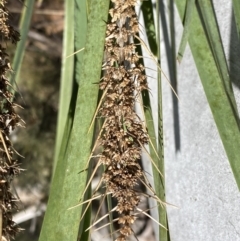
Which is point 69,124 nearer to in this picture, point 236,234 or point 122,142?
point 122,142

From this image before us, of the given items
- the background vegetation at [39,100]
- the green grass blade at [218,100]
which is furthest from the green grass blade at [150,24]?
the background vegetation at [39,100]

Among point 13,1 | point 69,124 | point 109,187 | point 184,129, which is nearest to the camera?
point 109,187

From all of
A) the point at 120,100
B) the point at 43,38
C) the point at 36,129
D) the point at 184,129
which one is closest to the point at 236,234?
the point at 184,129

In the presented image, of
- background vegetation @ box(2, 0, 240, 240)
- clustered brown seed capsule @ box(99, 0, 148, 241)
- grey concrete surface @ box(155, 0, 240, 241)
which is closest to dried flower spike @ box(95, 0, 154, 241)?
clustered brown seed capsule @ box(99, 0, 148, 241)

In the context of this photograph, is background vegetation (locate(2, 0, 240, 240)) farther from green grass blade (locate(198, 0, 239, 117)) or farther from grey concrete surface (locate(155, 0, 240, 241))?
green grass blade (locate(198, 0, 239, 117))

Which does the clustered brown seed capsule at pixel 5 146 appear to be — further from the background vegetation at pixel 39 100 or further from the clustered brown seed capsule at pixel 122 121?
the background vegetation at pixel 39 100

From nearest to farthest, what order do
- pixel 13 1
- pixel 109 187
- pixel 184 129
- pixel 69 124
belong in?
pixel 109 187
pixel 69 124
pixel 184 129
pixel 13 1
